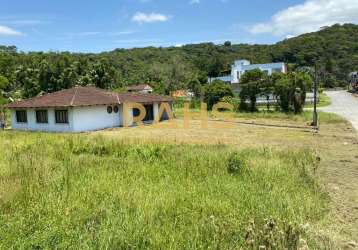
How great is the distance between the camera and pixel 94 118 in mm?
30062

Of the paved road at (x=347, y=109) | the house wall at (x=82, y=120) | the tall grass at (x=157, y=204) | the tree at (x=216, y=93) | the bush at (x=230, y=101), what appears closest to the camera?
the tall grass at (x=157, y=204)

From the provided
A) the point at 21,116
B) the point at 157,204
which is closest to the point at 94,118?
the point at 21,116

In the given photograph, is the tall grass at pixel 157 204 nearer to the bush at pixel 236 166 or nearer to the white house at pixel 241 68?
the bush at pixel 236 166

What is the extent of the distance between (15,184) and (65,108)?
21.8m

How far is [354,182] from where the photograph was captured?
10281 mm

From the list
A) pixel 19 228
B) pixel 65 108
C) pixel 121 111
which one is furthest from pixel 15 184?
pixel 121 111

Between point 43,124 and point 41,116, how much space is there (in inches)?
28.5

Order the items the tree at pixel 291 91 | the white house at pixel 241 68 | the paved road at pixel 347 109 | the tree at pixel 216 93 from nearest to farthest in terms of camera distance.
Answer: the paved road at pixel 347 109 < the tree at pixel 291 91 < the tree at pixel 216 93 < the white house at pixel 241 68

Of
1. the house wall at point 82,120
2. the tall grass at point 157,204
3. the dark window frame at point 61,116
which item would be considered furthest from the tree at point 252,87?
the tall grass at point 157,204

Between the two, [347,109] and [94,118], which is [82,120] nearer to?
[94,118]

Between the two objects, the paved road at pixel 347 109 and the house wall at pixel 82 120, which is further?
the paved road at pixel 347 109

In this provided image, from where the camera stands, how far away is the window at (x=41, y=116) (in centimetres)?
3044

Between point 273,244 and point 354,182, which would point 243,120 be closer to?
point 354,182

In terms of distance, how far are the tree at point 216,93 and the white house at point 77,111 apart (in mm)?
11140
